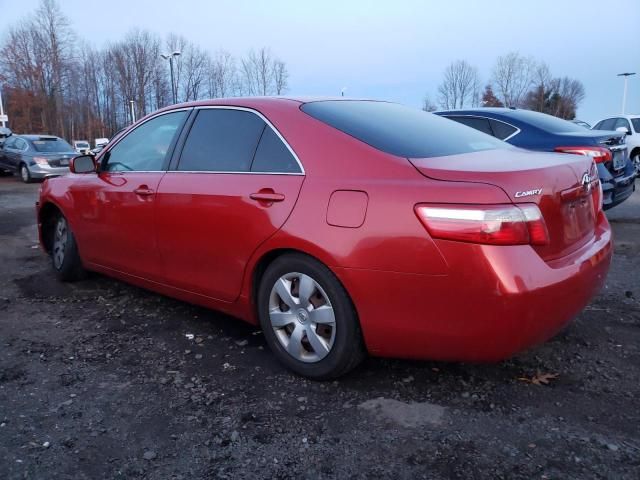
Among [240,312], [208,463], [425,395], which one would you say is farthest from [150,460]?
[425,395]

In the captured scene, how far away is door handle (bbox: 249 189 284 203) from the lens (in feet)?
9.55

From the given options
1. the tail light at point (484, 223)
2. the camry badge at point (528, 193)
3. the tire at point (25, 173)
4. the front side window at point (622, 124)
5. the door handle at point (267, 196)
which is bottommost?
the tire at point (25, 173)

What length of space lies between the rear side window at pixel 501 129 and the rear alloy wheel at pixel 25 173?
13.9 metres

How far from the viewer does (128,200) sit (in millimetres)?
3898

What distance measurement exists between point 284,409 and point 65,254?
304 centimetres

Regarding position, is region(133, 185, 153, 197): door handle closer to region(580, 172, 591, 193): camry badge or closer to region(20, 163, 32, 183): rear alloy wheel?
region(580, 172, 591, 193): camry badge

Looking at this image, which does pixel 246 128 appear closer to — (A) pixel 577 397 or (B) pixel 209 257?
(B) pixel 209 257

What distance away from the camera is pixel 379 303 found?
8.38 feet

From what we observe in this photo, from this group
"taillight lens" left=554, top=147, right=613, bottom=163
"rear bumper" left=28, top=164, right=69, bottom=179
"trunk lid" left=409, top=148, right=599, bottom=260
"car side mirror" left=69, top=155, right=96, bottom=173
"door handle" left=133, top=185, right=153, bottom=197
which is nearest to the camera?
"trunk lid" left=409, top=148, right=599, bottom=260

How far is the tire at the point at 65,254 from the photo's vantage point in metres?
4.73

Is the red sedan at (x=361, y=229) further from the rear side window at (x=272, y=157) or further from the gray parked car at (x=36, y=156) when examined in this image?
the gray parked car at (x=36, y=156)

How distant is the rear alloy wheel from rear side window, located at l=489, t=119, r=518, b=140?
13.9 metres

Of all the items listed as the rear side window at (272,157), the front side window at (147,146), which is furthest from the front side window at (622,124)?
the rear side window at (272,157)

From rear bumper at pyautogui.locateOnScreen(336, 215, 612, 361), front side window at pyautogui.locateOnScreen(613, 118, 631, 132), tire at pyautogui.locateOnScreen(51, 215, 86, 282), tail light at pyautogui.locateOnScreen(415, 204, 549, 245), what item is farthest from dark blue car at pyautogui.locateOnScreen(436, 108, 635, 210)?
front side window at pyautogui.locateOnScreen(613, 118, 631, 132)
